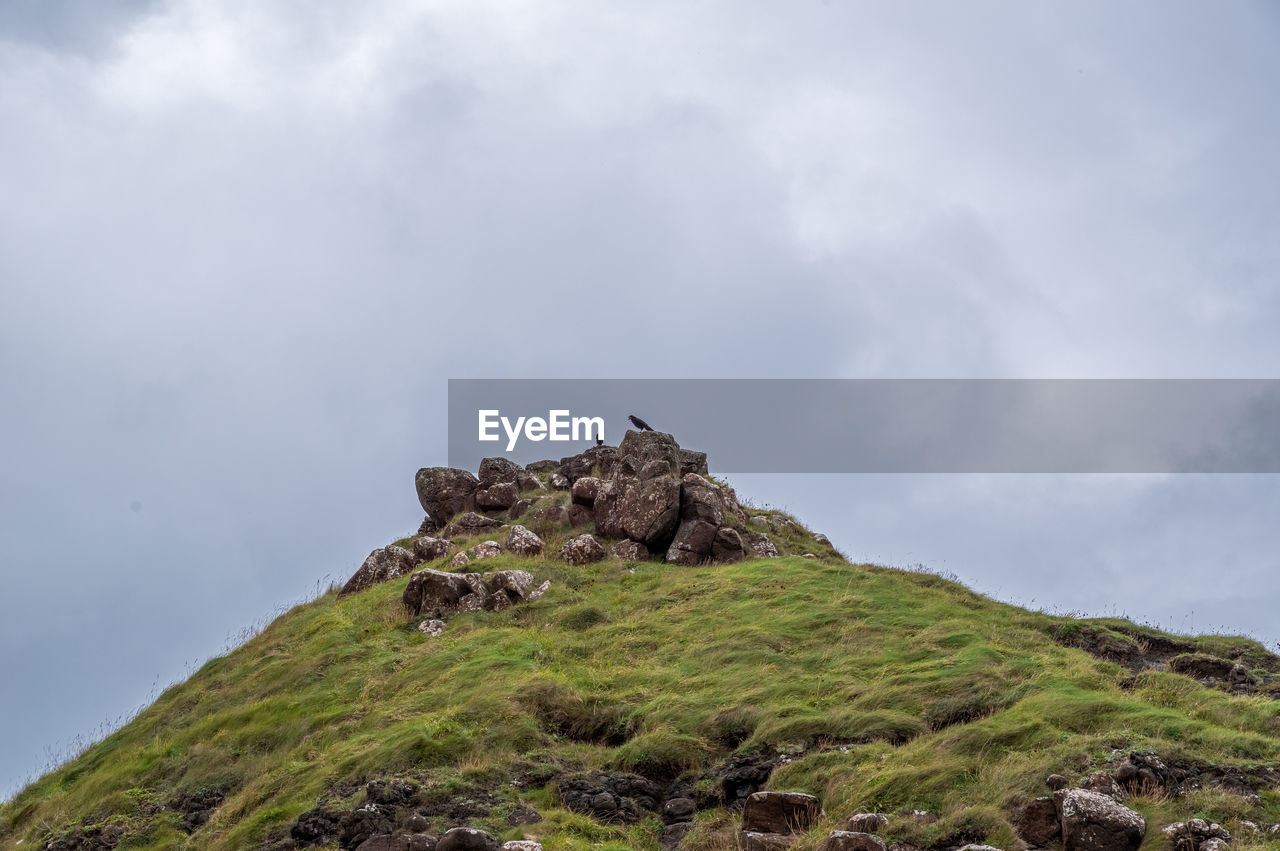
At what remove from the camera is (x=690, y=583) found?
31.0 m

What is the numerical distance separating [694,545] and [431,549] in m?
9.63

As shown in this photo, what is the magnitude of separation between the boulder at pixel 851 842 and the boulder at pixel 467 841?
5003 mm

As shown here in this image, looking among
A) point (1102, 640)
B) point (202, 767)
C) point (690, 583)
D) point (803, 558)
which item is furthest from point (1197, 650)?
point (202, 767)

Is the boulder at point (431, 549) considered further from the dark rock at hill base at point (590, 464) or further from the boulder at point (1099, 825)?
the boulder at point (1099, 825)

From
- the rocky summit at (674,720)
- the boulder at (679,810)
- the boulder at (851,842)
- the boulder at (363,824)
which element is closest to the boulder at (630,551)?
the rocky summit at (674,720)

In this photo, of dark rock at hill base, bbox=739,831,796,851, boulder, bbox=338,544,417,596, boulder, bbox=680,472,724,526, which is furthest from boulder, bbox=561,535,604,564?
dark rock at hill base, bbox=739,831,796,851

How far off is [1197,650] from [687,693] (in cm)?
1479

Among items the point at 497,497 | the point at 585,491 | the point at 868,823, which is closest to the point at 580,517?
the point at 585,491

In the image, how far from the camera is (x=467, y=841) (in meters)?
15.3

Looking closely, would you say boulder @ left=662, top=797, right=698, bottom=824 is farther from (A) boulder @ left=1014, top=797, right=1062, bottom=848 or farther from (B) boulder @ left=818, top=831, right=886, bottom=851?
(A) boulder @ left=1014, top=797, right=1062, bottom=848

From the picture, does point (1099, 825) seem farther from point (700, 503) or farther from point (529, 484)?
point (529, 484)

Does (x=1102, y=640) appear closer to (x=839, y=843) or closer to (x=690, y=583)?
(x=690, y=583)

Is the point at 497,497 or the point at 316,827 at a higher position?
the point at 497,497

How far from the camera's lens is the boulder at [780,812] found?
15781 millimetres
